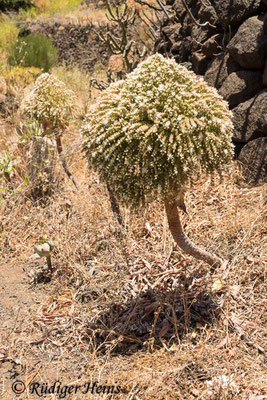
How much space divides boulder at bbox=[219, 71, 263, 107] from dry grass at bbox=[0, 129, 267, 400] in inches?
34.9

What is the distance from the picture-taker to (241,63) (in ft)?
12.4

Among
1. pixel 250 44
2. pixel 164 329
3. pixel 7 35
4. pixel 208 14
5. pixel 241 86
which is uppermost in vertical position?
pixel 7 35

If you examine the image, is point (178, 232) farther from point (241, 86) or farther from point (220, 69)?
point (220, 69)

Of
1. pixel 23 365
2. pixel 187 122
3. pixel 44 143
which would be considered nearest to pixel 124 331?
pixel 23 365

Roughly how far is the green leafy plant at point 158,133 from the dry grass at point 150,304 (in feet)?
2.77

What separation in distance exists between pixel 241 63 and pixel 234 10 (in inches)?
20.4

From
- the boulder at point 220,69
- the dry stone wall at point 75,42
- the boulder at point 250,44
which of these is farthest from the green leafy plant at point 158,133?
the dry stone wall at point 75,42

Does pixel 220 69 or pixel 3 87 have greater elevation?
pixel 3 87

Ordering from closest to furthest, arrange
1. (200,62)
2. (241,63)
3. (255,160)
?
(255,160) < (241,63) < (200,62)

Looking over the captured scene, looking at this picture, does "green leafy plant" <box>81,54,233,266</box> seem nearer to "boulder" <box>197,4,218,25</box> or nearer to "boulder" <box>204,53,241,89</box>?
"boulder" <box>204,53,241,89</box>

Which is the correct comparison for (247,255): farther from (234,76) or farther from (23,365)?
(234,76)

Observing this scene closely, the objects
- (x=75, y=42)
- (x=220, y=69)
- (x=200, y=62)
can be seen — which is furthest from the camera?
(x=75, y=42)

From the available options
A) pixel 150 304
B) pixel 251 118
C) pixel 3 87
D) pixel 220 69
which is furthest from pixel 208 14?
pixel 3 87

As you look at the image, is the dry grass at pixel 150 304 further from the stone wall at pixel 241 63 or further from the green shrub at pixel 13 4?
the green shrub at pixel 13 4
